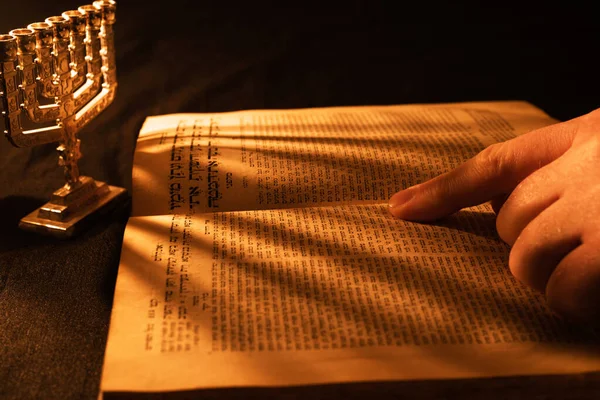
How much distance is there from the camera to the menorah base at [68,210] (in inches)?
28.7

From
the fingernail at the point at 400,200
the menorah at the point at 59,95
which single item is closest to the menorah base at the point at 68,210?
the menorah at the point at 59,95

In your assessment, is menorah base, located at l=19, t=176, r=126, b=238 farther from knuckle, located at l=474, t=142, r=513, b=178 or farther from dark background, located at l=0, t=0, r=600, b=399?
knuckle, located at l=474, t=142, r=513, b=178

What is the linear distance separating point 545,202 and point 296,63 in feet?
2.26

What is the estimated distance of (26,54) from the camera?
0.70m

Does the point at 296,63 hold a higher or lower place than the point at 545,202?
lower

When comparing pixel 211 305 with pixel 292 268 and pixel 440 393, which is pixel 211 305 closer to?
pixel 292 268

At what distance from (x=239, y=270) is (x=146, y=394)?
0.16 meters

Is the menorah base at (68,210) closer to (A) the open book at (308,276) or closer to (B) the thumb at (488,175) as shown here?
(A) the open book at (308,276)

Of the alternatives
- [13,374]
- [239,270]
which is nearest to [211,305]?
[239,270]

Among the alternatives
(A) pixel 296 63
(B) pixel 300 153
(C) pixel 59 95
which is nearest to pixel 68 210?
(C) pixel 59 95

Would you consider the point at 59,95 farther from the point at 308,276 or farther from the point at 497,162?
the point at 497,162

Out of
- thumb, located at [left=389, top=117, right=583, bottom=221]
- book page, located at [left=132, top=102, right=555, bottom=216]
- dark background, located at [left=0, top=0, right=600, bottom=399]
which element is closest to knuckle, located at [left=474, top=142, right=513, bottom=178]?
thumb, located at [left=389, top=117, right=583, bottom=221]

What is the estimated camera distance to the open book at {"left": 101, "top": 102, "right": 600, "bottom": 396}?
0.49 metres

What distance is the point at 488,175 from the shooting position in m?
0.65
